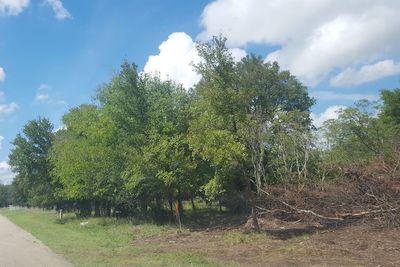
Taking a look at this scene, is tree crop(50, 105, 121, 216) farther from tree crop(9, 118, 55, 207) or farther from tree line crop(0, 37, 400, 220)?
tree crop(9, 118, 55, 207)

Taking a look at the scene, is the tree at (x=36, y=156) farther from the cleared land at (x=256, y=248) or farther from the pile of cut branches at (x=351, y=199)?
the pile of cut branches at (x=351, y=199)

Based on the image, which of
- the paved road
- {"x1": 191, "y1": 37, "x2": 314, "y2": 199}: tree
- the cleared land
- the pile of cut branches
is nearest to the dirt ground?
the cleared land

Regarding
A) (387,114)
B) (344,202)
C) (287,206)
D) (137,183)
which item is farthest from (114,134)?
(387,114)

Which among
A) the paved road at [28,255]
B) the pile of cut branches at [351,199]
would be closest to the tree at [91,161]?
the paved road at [28,255]

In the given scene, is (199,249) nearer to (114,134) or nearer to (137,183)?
(137,183)

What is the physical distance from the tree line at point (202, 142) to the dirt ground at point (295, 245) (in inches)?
86.0

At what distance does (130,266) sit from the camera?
14.2 m

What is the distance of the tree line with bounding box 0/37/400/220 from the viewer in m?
22.8

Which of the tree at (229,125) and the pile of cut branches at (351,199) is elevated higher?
the tree at (229,125)

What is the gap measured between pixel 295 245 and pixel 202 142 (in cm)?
690

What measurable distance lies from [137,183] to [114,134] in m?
7.23

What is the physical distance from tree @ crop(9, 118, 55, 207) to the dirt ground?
134 ft

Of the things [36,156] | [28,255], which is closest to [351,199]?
[28,255]

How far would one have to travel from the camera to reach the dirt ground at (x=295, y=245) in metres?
14.3
